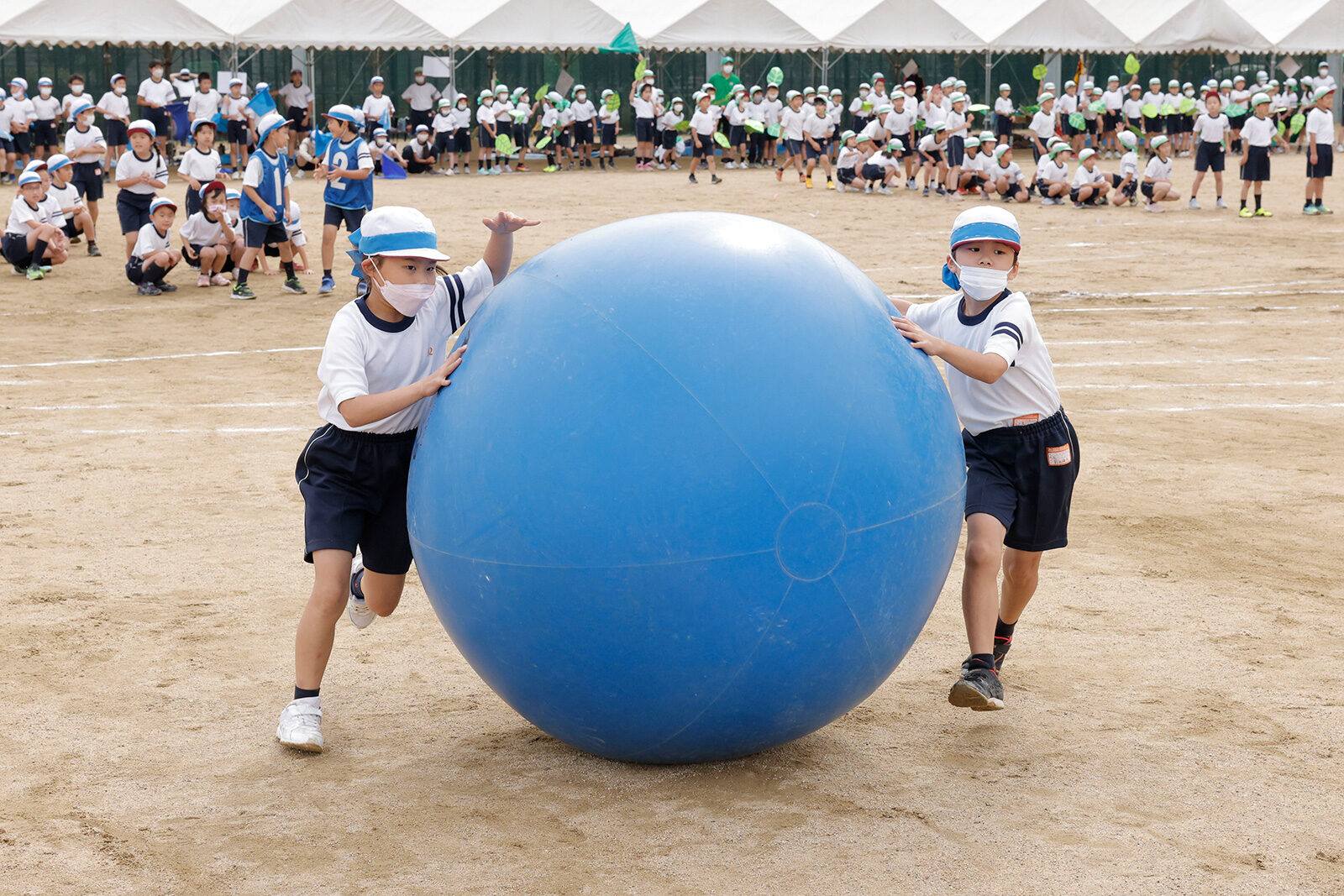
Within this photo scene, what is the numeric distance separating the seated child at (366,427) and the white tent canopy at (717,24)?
25.3 m

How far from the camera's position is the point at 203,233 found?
16.0 m

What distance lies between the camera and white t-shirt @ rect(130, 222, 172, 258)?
50.2 feet

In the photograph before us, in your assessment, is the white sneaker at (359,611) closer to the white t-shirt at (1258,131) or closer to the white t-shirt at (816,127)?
the white t-shirt at (1258,131)

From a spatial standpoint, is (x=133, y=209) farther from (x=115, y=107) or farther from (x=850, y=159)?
(x=850, y=159)

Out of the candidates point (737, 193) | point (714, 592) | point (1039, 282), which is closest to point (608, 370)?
point (714, 592)

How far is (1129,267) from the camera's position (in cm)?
1672

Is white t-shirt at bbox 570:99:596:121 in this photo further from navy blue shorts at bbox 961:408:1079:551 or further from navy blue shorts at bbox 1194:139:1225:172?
navy blue shorts at bbox 961:408:1079:551

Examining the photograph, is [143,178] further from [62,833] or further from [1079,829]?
[1079,829]

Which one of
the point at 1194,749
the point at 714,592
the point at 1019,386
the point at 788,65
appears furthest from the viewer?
the point at 788,65

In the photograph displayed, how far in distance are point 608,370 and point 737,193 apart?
75.1 feet

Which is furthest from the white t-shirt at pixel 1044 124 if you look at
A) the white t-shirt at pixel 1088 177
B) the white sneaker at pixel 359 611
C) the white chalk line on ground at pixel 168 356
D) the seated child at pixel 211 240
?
the white sneaker at pixel 359 611

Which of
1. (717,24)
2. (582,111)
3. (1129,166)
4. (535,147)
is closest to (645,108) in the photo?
(582,111)

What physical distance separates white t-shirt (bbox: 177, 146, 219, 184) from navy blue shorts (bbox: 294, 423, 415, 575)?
11.5m

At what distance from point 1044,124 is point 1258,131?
8215mm
